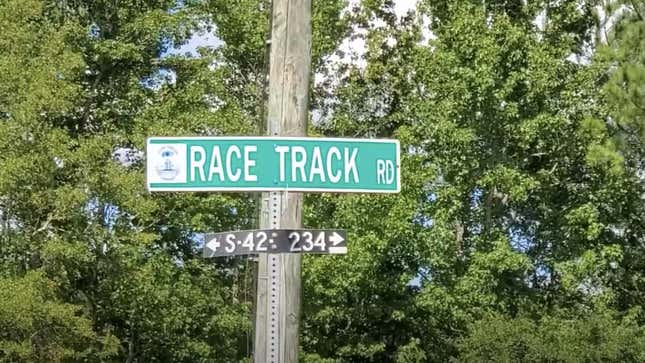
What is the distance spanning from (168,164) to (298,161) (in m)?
0.50

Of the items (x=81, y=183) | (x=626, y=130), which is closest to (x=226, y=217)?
(x=81, y=183)

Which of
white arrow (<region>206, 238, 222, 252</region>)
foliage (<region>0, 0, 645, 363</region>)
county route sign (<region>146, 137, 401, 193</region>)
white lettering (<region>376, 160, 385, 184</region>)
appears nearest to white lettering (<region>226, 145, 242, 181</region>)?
county route sign (<region>146, 137, 401, 193</region>)

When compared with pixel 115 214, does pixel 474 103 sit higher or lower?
higher

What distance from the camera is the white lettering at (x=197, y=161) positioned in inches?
151

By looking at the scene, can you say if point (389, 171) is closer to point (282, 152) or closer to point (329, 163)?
point (329, 163)

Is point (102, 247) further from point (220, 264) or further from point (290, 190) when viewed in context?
point (290, 190)

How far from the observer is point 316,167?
12.6 ft

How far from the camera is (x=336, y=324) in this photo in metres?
22.5

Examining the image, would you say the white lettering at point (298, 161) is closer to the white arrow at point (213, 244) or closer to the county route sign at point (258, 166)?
the county route sign at point (258, 166)

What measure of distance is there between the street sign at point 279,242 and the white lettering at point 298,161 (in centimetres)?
21

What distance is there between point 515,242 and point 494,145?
8.34ft

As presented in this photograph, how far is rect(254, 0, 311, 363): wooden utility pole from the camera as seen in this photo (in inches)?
151

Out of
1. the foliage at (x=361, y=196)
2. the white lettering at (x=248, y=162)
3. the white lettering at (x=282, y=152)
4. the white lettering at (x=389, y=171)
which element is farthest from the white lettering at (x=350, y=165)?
the foliage at (x=361, y=196)

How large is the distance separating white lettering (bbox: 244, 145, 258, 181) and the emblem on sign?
27 cm
